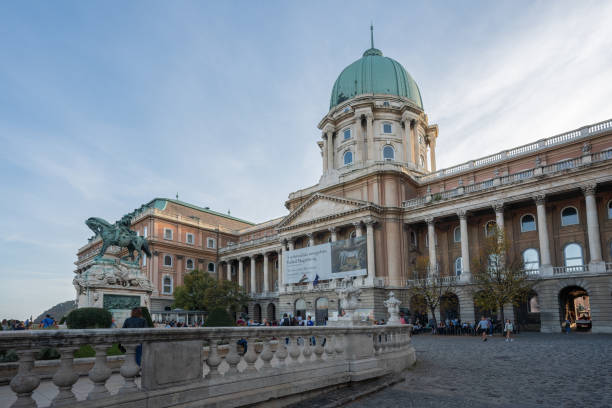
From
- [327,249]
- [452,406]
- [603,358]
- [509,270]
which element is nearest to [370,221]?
[327,249]

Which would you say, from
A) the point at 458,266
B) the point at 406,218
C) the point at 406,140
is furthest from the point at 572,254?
the point at 406,140

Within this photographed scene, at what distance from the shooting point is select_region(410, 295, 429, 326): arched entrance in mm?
41812

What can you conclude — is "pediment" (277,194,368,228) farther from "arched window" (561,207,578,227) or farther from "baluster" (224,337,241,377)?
"baluster" (224,337,241,377)

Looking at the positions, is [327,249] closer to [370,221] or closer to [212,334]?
[370,221]

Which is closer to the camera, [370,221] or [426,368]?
[426,368]

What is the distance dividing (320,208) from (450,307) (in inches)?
688

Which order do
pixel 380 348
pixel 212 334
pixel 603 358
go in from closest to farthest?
pixel 212 334, pixel 380 348, pixel 603 358

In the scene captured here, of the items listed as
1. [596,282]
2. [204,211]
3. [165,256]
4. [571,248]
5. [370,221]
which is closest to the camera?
[596,282]

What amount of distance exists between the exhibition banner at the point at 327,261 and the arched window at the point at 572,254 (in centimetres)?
1773

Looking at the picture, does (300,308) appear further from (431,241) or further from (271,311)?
(431,241)

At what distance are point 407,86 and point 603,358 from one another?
54.2 metres

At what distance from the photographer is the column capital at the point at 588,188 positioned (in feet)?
115

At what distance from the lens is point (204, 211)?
73.0m

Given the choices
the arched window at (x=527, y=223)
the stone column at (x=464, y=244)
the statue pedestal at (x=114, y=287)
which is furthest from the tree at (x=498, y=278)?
the statue pedestal at (x=114, y=287)
